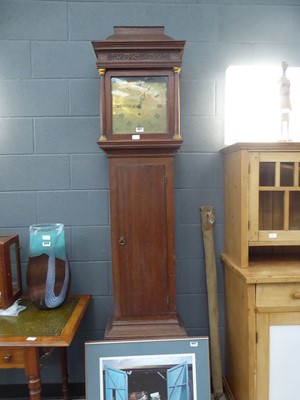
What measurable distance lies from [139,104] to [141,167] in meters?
0.31

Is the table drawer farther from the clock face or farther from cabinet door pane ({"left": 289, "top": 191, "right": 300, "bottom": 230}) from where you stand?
cabinet door pane ({"left": 289, "top": 191, "right": 300, "bottom": 230})

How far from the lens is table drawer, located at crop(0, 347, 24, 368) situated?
1371 millimetres

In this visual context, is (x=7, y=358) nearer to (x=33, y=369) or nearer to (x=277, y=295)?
(x=33, y=369)

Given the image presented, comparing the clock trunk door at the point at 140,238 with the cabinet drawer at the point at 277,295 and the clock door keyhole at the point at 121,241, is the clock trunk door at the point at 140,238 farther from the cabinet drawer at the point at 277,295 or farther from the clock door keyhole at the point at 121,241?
the cabinet drawer at the point at 277,295

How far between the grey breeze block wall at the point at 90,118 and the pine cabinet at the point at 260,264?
23 cm

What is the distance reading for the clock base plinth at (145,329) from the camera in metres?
1.56

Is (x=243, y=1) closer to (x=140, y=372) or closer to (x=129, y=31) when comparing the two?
(x=129, y=31)

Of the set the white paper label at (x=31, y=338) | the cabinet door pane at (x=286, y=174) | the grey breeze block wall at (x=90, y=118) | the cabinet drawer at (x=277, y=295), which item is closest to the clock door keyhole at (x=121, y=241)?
the grey breeze block wall at (x=90, y=118)

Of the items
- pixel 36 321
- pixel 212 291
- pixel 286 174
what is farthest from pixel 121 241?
pixel 286 174

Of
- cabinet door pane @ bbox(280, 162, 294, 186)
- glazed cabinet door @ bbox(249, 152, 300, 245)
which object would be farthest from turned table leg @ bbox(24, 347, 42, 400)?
cabinet door pane @ bbox(280, 162, 294, 186)

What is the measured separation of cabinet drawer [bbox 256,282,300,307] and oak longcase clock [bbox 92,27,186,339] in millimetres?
426

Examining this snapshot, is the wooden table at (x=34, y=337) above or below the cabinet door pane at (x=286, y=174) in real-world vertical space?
below

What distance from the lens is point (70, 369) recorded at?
193 cm

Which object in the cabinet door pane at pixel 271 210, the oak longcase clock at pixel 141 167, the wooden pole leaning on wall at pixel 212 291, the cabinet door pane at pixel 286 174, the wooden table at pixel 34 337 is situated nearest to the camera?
the wooden table at pixel 34 337
